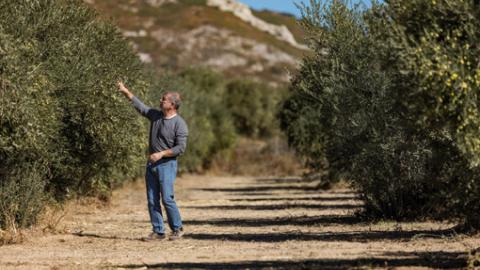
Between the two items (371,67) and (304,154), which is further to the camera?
(304,154)

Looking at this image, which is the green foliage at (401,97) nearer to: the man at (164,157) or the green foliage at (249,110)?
the man at (164,157)

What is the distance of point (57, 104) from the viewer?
54.4 ft

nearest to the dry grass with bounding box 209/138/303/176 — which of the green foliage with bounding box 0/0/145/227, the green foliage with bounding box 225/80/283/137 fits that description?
the green foliage with bounding box 225/80/283/137

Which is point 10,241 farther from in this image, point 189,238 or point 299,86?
point 299,86

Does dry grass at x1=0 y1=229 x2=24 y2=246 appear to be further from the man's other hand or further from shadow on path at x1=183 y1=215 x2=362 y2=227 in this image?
shadow on path at x1=183 y1=215 x2=362 y2=227

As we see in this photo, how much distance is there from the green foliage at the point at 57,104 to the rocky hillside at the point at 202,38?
81836 mm

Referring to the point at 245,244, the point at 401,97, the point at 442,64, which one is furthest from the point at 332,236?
the point at 442,64

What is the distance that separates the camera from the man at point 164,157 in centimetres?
1482

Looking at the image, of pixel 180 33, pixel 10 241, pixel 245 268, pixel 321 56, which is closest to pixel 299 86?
pixel 321 56

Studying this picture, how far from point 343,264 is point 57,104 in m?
7.07

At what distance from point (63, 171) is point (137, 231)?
2789mm

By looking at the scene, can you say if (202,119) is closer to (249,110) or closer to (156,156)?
(249,110)

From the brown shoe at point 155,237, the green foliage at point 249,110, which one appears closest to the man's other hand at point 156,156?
the brown shoe at point 155,237

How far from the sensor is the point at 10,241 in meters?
15.0
